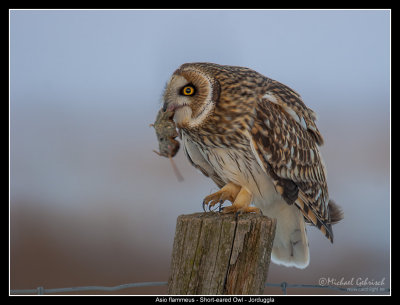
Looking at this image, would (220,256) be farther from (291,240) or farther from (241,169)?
(291,240)

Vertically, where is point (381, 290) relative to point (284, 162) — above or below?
below

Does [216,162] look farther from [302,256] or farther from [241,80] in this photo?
[302,256]

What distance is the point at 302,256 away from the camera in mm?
3348

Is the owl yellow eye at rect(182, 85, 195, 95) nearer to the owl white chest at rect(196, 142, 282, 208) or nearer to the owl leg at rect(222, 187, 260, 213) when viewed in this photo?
the owl white chest at rect(196, 142, 282, 208)

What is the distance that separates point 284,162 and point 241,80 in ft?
1.91

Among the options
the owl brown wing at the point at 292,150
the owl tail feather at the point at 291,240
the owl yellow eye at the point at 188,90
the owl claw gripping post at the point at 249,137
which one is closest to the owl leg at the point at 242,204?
the owl claw gripping post at the point at 249,137

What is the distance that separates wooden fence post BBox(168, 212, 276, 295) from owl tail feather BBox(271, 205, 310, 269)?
120cm

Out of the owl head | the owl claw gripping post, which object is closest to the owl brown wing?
the owl claw gripping post

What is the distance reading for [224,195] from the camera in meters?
3.06

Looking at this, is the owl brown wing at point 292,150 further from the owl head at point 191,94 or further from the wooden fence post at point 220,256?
the wooden fence post at point 220,256

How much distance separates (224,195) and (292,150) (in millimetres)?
542

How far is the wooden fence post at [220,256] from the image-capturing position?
207 cm

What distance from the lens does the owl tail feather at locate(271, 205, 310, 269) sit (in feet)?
10.9

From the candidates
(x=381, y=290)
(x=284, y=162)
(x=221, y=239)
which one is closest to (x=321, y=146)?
(x=284, y=162)
